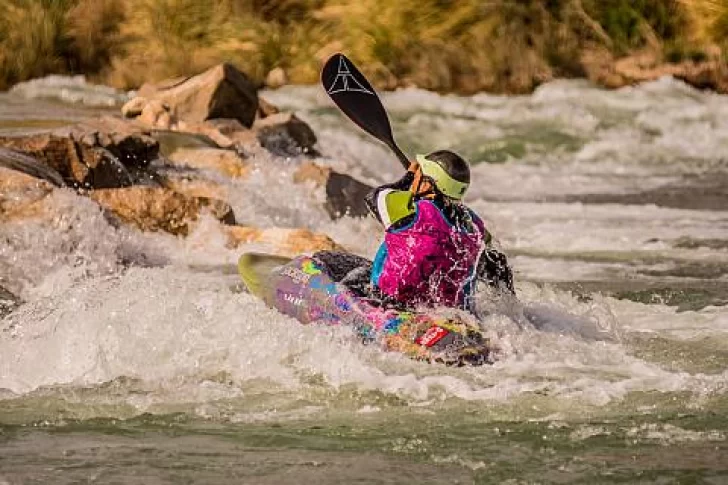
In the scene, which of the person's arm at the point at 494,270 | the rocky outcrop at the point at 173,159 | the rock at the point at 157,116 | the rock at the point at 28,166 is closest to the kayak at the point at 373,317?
the person's arm at the point at 494,270

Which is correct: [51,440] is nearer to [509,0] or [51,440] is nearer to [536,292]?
[536,292]

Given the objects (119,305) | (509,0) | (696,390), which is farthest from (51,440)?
(509,0)

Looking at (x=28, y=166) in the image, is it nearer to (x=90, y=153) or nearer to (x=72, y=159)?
(x=72, y=159)

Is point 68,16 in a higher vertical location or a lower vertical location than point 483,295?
higher

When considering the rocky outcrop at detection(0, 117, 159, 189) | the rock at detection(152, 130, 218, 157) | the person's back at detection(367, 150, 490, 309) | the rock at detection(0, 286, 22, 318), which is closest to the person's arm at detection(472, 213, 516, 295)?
the person's back at detection(367, 150, 490, 309)

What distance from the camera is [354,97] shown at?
847cm

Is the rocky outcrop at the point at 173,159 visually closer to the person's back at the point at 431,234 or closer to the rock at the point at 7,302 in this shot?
the rock at the point at 7,302

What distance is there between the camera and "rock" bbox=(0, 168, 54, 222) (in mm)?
9477

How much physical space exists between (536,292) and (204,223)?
9.05 feet

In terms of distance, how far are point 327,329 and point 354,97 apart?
5.91ft

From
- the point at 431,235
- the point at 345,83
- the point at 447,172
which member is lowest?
the point at 431,235

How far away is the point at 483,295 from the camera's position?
23.5ft

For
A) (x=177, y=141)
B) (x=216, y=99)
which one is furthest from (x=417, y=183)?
(x=216, y=99)

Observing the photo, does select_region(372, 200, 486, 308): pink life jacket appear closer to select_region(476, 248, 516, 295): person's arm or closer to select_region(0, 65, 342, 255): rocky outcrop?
select_region(476, 248, 516, 295): person's arm
